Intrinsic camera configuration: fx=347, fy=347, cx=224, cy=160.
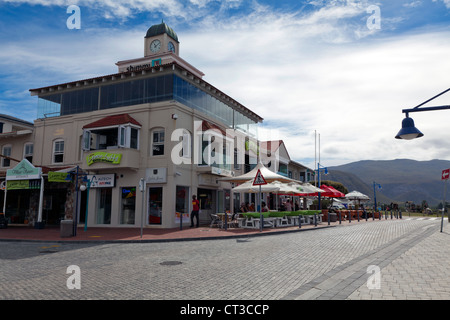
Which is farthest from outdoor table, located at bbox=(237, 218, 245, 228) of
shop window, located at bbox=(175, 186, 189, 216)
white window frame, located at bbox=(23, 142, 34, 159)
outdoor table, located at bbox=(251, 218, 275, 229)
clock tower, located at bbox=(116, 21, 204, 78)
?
clock tower, located at bbox=(116, 21, 204, 78)

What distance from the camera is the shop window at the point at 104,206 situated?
21.5m

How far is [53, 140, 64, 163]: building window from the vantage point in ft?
79.2

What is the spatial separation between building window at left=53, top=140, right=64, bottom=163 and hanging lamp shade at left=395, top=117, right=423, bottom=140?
22.6 metres

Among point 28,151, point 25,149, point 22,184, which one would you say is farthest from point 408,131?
point 25,149

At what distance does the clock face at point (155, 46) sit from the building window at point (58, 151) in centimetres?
1324

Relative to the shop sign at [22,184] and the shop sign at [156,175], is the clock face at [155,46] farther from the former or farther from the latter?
the shop sign at [22,184]

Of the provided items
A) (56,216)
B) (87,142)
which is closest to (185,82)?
(87,142)

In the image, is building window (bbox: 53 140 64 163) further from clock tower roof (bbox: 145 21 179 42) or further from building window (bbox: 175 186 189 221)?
clock tower roof (bbox: 145 21 179 42)

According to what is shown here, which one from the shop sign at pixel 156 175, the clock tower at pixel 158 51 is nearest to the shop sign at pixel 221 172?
the shop sign at pixel 156 175

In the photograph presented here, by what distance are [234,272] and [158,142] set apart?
577 inches

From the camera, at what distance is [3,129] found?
30.2m

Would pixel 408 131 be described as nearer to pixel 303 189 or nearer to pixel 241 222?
pixel 241 222
